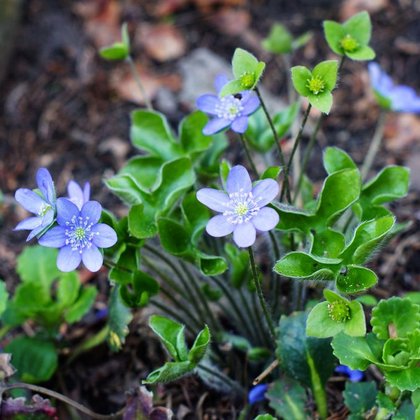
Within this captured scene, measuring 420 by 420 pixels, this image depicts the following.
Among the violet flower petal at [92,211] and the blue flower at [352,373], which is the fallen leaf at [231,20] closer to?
the blue flower at [352,373]

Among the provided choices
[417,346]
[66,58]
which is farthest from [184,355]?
[66,58]

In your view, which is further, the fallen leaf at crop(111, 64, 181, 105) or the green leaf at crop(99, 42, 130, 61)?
the fallen leaf at crop(111, 64, 181, 105)

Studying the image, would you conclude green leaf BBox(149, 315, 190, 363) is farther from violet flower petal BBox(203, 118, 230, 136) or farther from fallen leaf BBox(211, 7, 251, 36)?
fallen leaf BBox(211, 7, 251, 36)

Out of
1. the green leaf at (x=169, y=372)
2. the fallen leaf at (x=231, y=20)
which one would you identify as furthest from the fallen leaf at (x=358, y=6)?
the green leaf at (x=169, y=372)

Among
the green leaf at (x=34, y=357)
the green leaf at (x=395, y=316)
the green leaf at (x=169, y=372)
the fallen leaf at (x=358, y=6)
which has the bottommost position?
the green leaf at (x=34, y=357)

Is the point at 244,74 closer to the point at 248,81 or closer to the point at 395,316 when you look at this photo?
the point at 248,81

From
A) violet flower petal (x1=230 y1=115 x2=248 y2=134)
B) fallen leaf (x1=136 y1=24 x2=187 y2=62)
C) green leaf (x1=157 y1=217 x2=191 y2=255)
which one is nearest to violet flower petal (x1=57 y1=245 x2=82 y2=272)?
green leaf (x1=157 y1=217 x2=191 y2=255)

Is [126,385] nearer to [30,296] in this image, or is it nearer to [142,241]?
[30,296]
